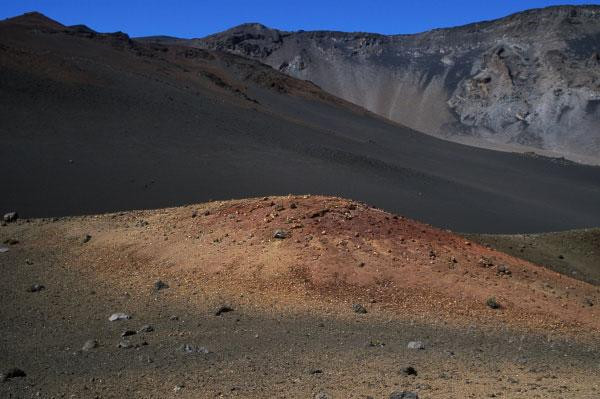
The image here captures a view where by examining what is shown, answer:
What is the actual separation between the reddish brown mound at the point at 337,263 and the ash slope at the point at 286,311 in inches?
1.2

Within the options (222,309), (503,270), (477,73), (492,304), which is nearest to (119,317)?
(222,309)

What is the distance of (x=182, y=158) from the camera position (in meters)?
23.7

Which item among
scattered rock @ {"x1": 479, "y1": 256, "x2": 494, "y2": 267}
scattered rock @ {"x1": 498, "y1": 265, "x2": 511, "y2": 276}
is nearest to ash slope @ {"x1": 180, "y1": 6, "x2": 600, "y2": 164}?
scattered rock @ {"x1": 479, "y1": 256, "x2": 494, "y2": 267}

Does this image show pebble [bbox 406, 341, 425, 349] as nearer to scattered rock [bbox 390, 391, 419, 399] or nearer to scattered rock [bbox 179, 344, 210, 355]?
scattered rock [bbox 390, 391, 419, 399]

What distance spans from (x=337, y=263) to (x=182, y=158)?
1545cm

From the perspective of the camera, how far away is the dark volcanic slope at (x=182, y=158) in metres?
20.0

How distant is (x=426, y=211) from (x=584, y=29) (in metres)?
73.4

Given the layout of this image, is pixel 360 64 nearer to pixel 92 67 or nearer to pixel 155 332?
pixel 92 67

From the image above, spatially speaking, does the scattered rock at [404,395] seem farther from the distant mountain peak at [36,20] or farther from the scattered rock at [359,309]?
the distant mountain peak at [36,20]

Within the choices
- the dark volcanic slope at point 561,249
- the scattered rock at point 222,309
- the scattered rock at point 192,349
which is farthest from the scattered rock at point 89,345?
the dark volcanic slope at point 561,249

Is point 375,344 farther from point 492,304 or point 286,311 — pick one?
point 492,304

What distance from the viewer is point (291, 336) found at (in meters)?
7.27

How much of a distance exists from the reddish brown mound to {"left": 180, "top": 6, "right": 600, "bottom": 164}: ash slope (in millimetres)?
64148

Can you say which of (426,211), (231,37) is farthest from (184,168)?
(231,37)
